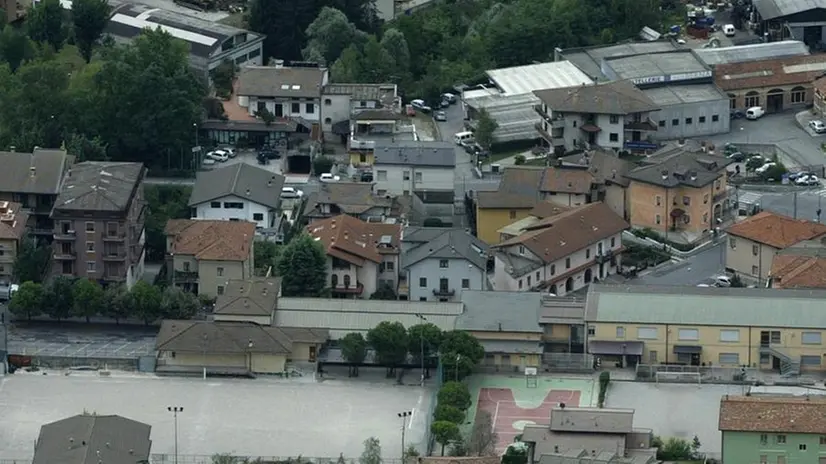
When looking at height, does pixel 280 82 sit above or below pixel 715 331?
above

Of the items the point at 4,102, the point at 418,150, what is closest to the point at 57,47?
the point at 4,102

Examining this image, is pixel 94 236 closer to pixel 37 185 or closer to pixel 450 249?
pixel 37 185

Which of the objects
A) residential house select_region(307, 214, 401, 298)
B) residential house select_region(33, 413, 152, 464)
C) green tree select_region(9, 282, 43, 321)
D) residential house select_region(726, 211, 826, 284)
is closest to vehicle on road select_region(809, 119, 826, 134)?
residential house select_region(726, 211, 826, 284)

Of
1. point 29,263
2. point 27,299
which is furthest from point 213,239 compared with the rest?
point 27,299

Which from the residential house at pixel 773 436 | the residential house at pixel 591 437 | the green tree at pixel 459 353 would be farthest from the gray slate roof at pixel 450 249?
the residential house at pixel 773 436

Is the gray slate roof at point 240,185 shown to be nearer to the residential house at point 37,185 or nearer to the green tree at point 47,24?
the residential house at point 37,185

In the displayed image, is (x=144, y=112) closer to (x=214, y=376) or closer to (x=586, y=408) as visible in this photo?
(x=214, y=376)
